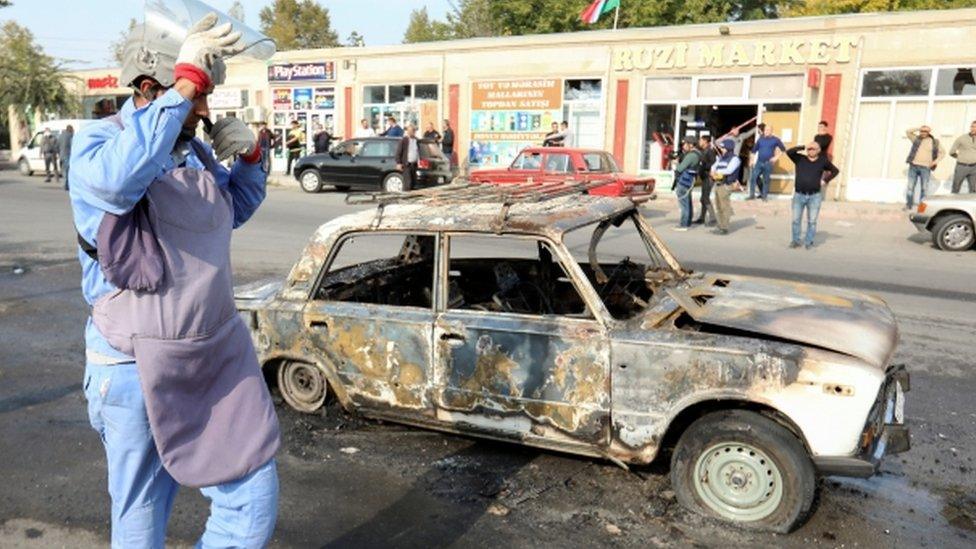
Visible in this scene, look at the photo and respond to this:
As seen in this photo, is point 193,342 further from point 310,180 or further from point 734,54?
point 734,54

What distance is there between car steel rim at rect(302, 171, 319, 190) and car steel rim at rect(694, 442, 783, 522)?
18969 mm

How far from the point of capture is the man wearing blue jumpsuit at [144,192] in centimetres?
186

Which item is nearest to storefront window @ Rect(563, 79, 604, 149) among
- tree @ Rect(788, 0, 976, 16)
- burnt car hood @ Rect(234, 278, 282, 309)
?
tree @ Rect(788, 0, 976, 16)

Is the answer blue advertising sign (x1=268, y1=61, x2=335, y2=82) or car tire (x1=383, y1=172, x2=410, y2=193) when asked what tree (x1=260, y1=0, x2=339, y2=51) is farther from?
car tire (x1=383, y1=172, x2=410, y2=193)

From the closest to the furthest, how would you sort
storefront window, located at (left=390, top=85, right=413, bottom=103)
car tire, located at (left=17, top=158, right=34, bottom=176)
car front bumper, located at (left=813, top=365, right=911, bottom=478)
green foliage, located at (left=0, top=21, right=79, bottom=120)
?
car front bumper, located at (left=813, top=365, right=911, bottom=478), storefront window, located at (left=390, top=85, right=413, bottom=103), car tire, located at (left=17, top=158, right=34, bottom=176), green foliage, located at (left=0, top=21, right=79, bottom=120)

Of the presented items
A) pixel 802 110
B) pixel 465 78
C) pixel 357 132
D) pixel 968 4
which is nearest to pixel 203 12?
pixel 802 110

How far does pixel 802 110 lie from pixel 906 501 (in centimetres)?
1755

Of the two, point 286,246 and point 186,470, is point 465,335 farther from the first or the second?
point 286,246

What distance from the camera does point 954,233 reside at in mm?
11883

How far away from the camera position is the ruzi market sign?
61.7ft

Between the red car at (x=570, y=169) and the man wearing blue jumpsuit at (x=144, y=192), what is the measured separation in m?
13.1

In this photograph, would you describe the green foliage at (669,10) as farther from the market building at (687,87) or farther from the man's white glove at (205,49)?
the man's white glove at (205,49)

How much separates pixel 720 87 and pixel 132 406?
67.0 ft

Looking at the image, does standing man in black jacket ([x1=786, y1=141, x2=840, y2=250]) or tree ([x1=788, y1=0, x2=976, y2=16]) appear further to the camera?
tree ([x1=788, y1=0, x2=976, y2=16])
